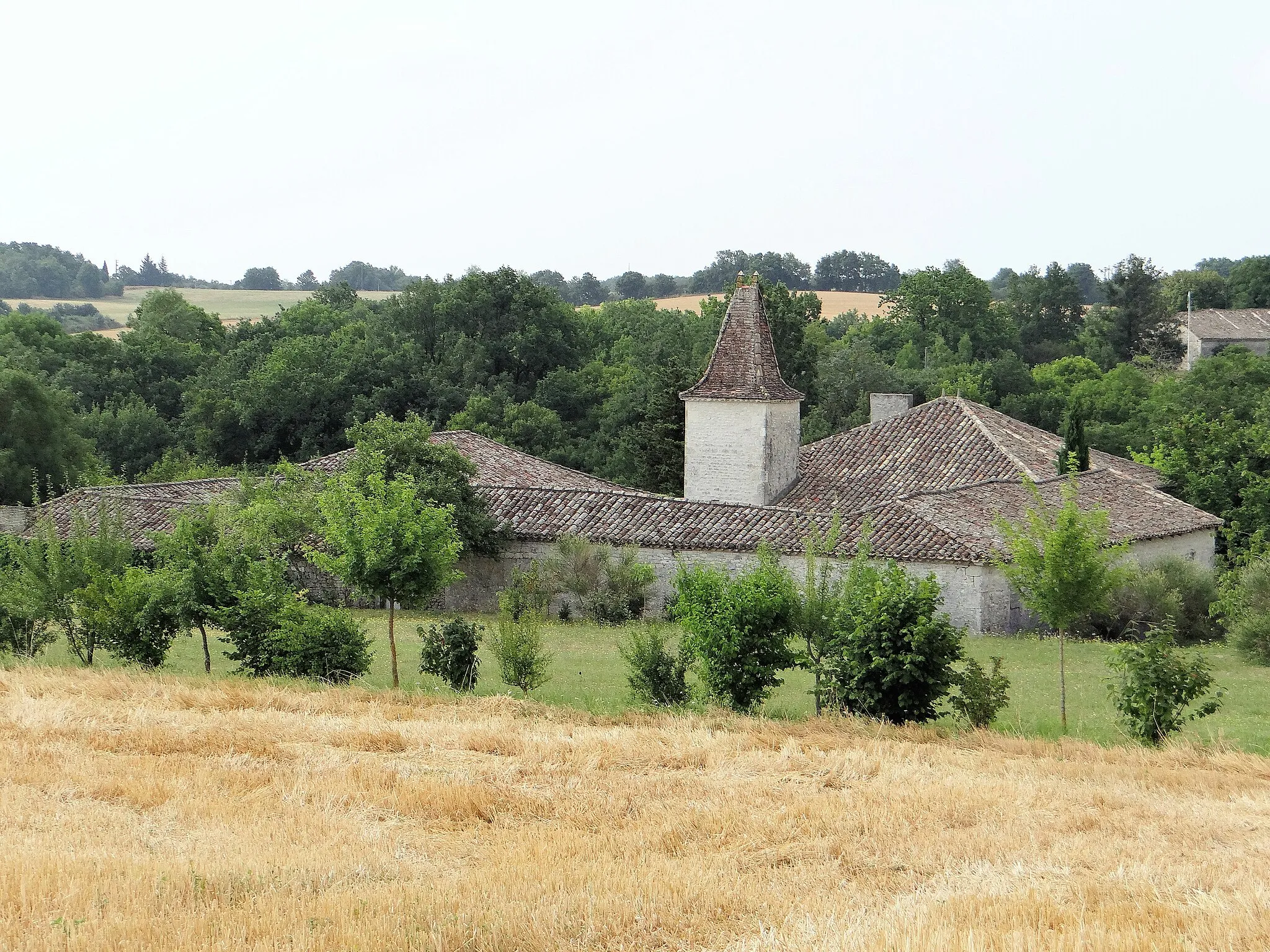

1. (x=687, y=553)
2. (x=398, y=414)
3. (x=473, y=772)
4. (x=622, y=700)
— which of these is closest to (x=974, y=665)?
(x=622, y=700)

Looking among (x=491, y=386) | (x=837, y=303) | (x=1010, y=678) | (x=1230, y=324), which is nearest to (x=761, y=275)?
(x=837, y=303)

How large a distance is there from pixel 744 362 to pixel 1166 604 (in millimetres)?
12967

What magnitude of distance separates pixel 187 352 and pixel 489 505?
39.1 m

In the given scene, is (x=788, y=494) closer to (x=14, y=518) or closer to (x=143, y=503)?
(x=143, y=503)

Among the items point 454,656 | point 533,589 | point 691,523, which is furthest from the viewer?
point 691,523

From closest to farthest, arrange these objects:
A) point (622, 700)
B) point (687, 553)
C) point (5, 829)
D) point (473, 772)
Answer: point (5, 829) → point (473, 772) → point (622, 700) → point (687, 553)

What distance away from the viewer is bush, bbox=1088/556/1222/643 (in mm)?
27891

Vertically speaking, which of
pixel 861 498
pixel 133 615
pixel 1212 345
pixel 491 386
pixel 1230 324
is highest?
pixel 1230 324

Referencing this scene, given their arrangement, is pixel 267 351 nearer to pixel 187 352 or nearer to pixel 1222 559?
pixel 187 352

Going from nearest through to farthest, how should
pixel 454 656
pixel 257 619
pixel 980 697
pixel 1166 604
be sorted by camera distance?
1. pixel 980 697
2. pixel 454 656
3. pixel 257 619
4. pixel 1166 604

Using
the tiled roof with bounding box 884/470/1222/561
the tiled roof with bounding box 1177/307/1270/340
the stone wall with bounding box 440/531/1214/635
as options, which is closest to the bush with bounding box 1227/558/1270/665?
the tiled roof with bounding box 884/470/1222/561

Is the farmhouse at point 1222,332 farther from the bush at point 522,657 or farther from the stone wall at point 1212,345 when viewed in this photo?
the bush at point 522,657

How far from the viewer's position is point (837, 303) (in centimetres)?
10725

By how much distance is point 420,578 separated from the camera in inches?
790
